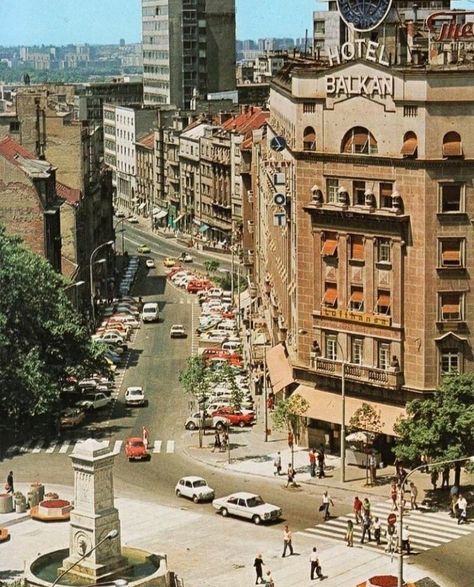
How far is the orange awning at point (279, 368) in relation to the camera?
102 m

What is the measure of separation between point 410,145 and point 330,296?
36.0ft

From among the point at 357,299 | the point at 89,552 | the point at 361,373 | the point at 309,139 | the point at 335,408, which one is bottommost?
the point at 335,408

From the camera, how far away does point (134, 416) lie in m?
109

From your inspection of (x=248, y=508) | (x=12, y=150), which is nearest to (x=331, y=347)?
(x=248, y=508)

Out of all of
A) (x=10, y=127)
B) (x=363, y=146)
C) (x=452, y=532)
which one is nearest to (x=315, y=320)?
(x=363, y=146)

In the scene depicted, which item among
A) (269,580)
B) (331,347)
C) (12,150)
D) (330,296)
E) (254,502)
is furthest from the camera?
(12,150)

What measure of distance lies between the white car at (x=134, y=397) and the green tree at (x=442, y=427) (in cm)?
2965

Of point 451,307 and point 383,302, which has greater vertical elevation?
point 383,302

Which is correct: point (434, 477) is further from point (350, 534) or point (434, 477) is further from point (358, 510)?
point (350, 534)

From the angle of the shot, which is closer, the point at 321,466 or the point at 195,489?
the point at 195,489

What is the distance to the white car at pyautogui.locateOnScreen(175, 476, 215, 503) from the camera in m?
85.6

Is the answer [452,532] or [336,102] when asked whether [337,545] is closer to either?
[452,532]

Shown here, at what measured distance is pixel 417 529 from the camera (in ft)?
263

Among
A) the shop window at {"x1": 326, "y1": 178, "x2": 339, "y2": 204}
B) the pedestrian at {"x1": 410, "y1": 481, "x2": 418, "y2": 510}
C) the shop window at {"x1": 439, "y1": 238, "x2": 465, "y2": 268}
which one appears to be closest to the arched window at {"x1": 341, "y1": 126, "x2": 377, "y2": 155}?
the shop window at {"x1": 326, "y1": 178, "x2": 339, "y2": 204}
